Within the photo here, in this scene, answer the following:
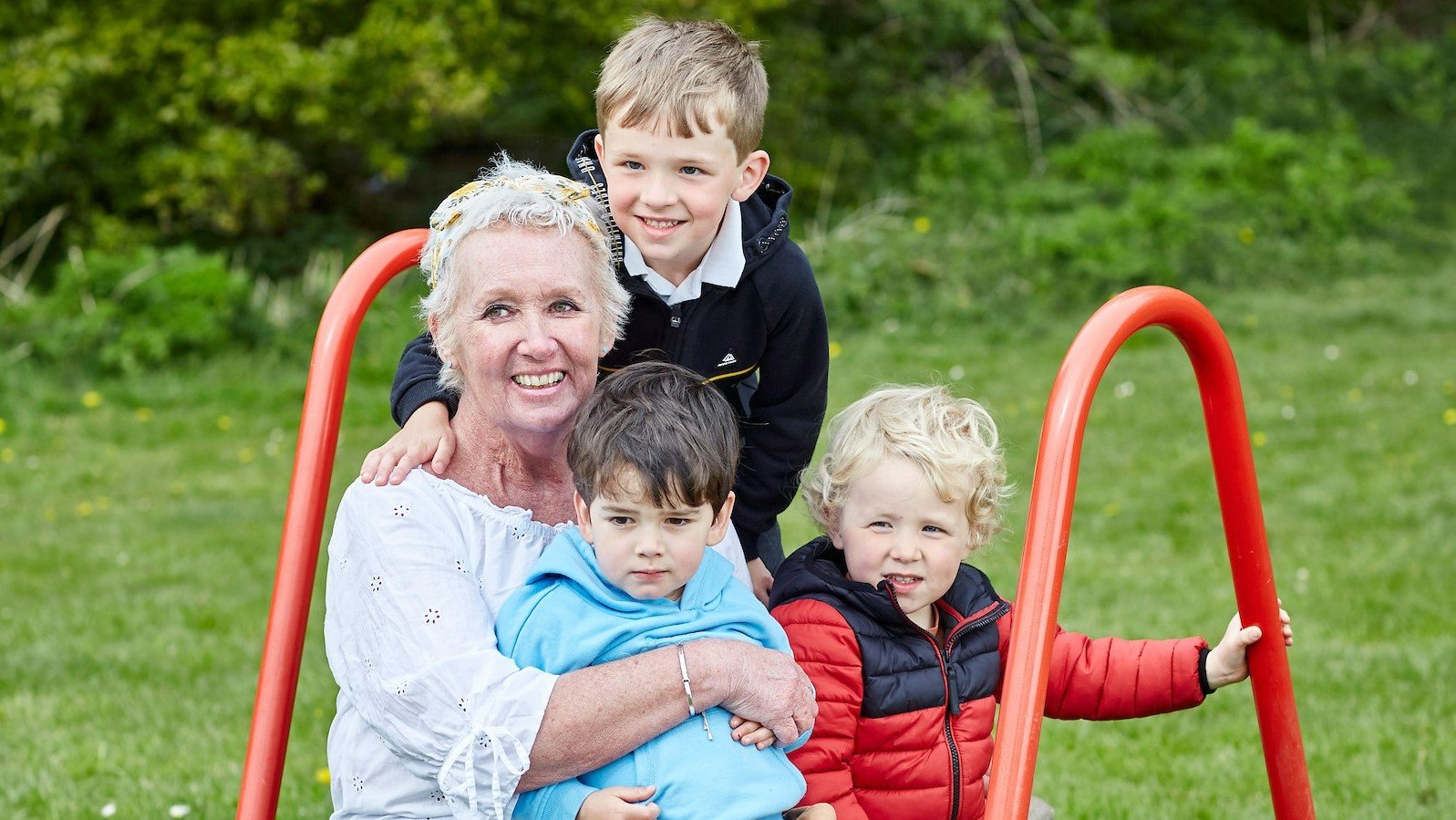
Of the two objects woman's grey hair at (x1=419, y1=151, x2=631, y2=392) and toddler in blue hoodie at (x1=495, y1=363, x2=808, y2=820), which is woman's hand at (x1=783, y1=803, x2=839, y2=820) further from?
woman's grey hair at (x1=419, y1=151, x2=631, y2=392)

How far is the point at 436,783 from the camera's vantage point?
2576mm

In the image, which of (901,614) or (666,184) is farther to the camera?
(666,184)

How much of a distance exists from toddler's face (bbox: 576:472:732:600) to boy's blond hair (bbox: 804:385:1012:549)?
0.40 meters

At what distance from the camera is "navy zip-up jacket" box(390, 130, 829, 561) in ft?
10.3

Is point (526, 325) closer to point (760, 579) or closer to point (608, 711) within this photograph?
point (608, 711)

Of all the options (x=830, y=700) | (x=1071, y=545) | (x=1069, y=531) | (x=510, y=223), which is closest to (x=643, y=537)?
(x=830, y=700)

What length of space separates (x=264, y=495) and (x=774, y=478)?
4.80 meters

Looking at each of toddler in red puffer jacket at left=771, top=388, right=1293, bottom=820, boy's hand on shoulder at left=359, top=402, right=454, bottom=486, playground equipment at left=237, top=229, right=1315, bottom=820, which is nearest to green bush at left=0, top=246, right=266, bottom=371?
playground equipment at left=237, top=229, right=1315, bottom=820

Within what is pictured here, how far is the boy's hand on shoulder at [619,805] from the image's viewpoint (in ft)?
7.58

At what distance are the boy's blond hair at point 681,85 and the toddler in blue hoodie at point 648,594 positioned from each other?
27.4 inches

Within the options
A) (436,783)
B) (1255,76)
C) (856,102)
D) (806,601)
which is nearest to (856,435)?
(806,601)

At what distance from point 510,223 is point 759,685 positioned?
2.64 feet

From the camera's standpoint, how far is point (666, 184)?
3018 millimetres

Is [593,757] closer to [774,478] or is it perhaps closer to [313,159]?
[774,478]
